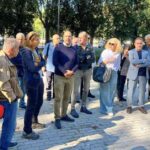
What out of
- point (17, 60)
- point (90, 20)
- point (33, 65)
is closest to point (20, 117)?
point (17, 60)

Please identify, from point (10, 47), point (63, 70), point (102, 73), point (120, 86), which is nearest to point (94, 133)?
point (63, 70)

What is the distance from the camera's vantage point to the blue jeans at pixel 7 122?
5.03m

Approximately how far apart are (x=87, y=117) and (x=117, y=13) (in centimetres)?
2513

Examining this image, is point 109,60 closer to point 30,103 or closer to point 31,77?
Answer: point 31,77

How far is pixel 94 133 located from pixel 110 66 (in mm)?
1812

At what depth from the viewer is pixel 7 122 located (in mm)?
5168

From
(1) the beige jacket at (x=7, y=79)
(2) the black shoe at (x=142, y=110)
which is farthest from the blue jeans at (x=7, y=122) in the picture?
(2) the black shoe at (x=142, y=110)

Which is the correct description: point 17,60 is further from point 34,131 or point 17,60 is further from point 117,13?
point 117,13

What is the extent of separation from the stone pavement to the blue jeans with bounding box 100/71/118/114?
0.21 metres

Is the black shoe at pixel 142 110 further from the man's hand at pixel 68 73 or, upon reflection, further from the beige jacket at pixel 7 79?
the beige jacket at pixel 7 79

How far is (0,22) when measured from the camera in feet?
113

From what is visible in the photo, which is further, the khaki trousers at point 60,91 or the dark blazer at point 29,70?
the khaki trousers at point 60,91

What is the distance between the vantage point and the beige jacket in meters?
4.78

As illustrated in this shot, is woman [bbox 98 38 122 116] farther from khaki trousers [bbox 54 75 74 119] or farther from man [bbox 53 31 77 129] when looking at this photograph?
khaki trousers [bbox 54 75 74 119]
